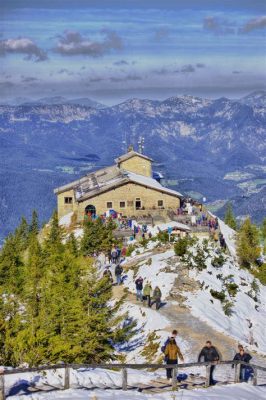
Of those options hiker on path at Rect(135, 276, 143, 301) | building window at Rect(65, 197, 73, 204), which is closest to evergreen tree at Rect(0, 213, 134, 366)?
hiker on path at Rect(135, 276, 143, 301)

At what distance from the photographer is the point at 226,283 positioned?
163ft

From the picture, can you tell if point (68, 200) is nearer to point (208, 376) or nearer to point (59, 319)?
point (59, 319)

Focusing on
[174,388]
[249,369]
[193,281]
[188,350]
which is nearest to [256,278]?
[193,281]

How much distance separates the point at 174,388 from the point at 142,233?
42.3 m

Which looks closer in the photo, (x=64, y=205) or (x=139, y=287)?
(x=139, y=287)

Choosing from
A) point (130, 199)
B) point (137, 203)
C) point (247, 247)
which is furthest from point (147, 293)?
point (137, 203)

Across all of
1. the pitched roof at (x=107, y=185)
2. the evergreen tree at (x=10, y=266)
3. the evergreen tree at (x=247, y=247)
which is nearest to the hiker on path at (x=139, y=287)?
the evergreen tree at (x=10, y=266)

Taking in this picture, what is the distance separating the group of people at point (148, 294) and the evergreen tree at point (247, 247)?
2410cm

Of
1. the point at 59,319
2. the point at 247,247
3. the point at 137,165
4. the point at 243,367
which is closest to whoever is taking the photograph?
the point at 243,367

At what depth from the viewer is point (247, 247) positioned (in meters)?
69.3

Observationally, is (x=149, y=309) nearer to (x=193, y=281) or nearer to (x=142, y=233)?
(x=193, y=281)

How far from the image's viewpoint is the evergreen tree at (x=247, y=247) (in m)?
67.0

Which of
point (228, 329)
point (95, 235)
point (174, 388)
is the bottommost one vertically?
point (174, 388)

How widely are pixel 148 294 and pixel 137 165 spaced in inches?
2371
